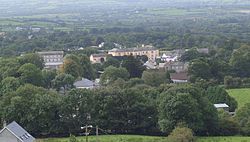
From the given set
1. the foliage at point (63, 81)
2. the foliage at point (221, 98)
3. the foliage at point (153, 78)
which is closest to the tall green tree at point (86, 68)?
the foliage at point (63, 81)

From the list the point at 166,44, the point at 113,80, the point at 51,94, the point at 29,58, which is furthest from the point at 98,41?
the point at 51,94

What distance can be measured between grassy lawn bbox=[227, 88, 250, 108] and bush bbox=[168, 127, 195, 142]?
1317 cm

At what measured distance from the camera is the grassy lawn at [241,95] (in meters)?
43.2

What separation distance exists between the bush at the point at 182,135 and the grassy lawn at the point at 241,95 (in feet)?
43.2

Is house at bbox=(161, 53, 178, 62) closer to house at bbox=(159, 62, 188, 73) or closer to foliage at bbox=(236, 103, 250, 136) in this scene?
house at bbox=(159, 62, 188, 73)

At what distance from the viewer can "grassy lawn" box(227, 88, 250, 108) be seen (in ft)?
142

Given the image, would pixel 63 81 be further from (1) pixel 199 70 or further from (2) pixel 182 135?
(2) pixel 182 135

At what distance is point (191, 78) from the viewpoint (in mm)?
50969

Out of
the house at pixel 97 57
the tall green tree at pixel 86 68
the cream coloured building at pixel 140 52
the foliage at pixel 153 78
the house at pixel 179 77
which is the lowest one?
the cream coloured building at pixel 140 52

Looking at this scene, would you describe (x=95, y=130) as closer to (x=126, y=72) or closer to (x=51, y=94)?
(x=51, y=94)

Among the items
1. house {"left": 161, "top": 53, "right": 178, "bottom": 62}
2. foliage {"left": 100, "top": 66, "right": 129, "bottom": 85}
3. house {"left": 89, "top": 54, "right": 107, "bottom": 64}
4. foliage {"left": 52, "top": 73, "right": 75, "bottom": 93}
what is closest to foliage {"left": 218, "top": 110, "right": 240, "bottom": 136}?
foliage {"left": 52, "top": 73, "right": 75, "bottom": 93}

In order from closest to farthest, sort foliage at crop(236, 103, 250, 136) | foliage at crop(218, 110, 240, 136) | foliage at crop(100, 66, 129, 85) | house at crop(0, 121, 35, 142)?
house at crop(0, 121, 35, 142), foliage at crop(236, 103, 250, 136), foliage at crop(218, 110, 240, 136), foliage at crop(100, 66, 129, 85)

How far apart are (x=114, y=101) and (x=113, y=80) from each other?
14.1 meters

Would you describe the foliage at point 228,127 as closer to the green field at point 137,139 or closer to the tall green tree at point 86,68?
the green field at point 137,139
